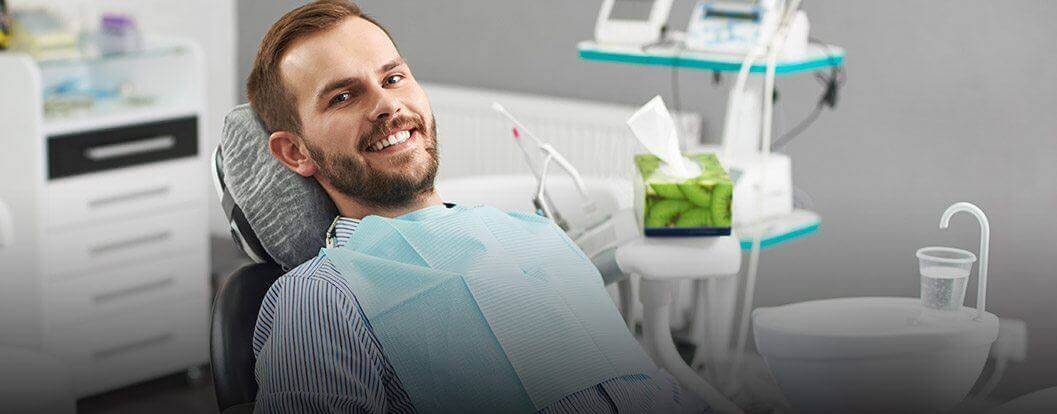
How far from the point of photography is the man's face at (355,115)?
5.25 feet

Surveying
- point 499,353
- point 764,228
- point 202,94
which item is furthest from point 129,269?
point 499,353

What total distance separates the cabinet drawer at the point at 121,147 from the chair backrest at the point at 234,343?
64.3 inches

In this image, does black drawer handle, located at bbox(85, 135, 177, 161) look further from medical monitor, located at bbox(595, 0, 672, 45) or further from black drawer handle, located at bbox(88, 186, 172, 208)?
medical monitor, located at bbox(595, 0, 672, 45)

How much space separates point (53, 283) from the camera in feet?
10.1

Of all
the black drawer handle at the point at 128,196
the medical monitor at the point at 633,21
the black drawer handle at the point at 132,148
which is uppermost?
the medical monitor at the point at 633,21

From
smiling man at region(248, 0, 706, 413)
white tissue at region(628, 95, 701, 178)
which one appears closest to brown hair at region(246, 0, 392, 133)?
smiling man at region(248, 0, 706, 413)

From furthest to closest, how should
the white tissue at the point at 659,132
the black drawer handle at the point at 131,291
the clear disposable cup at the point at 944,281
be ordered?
1. the black drawer handle at the point at 131,291
2. the white tissue at the point at 659,132
3. the clear disposable cup at the point at 944,281

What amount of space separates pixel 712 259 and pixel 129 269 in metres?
1.85

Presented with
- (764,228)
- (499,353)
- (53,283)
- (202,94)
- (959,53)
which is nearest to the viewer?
(499,353)

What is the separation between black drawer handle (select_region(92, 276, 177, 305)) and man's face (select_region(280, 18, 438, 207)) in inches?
69.3

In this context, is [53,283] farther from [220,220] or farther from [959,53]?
[959,53]

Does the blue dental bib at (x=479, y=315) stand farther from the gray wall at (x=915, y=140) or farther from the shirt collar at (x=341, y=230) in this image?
the gray wall at (x=915, y=140)

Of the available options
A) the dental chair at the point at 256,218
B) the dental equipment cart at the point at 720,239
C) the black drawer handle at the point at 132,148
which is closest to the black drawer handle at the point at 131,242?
the black drawer handle at the point at 132,148

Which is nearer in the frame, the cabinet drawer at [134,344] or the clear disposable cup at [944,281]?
the clear disposable cup at [944,281]
